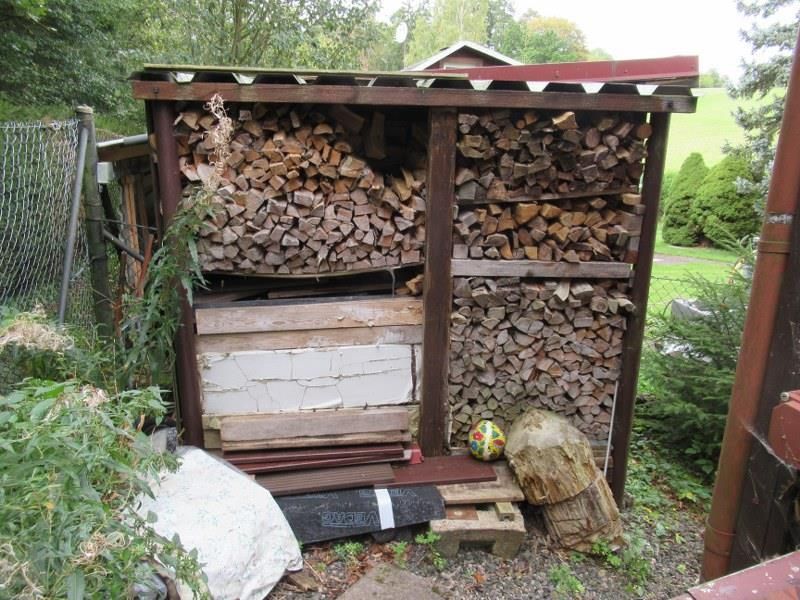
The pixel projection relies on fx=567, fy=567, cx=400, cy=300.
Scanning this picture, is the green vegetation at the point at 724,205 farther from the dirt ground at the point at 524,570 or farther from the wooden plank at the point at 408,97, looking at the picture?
the dirt ground at the point at 524,570

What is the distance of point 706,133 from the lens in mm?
28062

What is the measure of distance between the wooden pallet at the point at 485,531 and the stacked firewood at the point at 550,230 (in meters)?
1.45

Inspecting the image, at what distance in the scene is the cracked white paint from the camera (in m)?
3.19

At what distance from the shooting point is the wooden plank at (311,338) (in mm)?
Answer: 3152

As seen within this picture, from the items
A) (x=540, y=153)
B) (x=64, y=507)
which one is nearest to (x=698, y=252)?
(x=540, y=153)

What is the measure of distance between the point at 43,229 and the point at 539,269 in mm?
2650

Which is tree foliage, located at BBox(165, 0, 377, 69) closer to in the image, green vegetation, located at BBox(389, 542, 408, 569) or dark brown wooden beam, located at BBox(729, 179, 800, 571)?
green vegetation, located at BBox(389, 542, 408, 569)

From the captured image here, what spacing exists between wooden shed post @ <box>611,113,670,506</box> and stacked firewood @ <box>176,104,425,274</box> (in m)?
1.28

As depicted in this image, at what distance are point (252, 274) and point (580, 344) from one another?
1965 millimetres

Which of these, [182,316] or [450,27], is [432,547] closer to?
[182,316]

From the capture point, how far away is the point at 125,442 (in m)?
1.98

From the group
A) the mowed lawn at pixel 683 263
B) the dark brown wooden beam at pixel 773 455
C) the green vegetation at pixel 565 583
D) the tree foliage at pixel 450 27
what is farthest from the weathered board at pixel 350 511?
the tree foliage at pixel 450 27

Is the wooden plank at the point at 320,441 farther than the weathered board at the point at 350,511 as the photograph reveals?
Yes

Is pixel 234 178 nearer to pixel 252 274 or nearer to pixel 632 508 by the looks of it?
pixel 252 274
